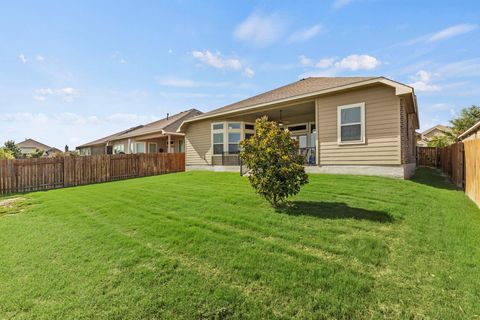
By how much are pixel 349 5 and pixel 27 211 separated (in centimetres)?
1288

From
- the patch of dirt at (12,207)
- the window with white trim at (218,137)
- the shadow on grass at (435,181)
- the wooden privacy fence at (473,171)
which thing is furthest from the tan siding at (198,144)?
the wooden privacy fence at (473,171)

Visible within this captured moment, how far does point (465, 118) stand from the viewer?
28.4 m

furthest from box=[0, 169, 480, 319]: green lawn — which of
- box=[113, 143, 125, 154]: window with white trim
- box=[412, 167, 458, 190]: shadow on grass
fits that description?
box=[113, 143, 125, 154]: window with white trim

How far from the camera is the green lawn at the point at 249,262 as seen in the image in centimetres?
253

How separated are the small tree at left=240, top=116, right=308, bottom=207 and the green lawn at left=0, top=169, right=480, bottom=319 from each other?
1.56 feet

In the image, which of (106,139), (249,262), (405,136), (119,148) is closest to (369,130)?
(405,136)

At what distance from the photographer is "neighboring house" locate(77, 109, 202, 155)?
20.4 metres

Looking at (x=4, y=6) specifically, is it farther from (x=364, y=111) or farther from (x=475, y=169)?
(x=475, y=169)

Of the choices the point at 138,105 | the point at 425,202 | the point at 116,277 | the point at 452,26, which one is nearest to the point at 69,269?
the point at 116,277

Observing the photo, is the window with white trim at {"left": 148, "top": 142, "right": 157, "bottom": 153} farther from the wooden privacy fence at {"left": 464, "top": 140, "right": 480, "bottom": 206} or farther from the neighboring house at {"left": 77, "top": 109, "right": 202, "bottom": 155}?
the wooden privacy fence at {"left": 464, "top": 140, "right": 480, "bottom": 206}

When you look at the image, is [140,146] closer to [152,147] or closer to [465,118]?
[152,147]

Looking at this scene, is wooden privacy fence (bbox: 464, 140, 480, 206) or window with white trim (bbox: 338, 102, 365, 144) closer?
wooden privacy fence (bbox: 464, 140, 480, 206)

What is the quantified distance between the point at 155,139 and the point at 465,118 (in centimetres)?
3486

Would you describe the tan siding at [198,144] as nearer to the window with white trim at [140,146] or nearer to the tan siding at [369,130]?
the tan siding at [369,130]
